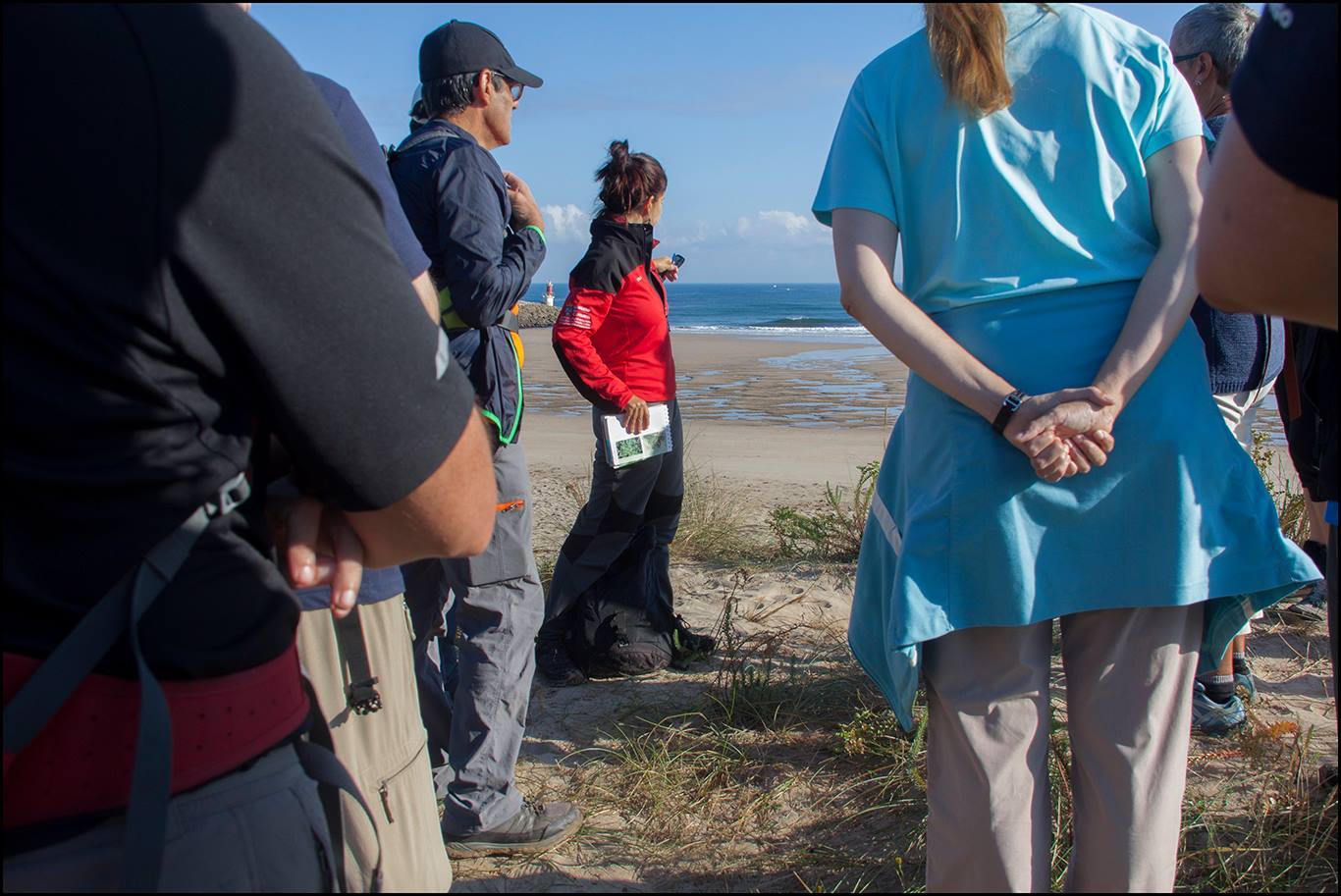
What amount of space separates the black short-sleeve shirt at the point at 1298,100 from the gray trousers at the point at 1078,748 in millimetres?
894

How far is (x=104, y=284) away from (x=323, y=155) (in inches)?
9.7

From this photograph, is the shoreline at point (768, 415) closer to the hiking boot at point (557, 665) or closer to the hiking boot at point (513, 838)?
the hiking boot at point (557, 665)

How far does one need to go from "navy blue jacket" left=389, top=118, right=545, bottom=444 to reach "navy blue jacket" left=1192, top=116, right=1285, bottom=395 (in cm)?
200

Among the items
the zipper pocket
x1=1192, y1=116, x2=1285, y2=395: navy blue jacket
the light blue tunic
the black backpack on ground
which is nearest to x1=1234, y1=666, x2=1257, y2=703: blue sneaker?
x1=1192, y1=116, x2=1285, y2=395: navy blue jacket

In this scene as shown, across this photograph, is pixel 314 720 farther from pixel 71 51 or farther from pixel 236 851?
pixel 71 51

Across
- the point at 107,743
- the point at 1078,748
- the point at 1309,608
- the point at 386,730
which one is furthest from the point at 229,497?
the point at 1309,608

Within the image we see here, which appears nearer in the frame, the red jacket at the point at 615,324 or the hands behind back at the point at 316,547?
the hands behind back at the point at 316,547

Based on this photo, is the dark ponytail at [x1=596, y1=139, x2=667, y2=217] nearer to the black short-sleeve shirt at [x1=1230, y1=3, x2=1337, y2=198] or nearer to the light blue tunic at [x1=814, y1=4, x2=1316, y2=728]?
the light blue tunic at [x1=814, y1=4, x2=1316, y2=728]

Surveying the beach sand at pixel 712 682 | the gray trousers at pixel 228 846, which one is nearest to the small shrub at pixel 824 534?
the beach sand at pixel 712 682

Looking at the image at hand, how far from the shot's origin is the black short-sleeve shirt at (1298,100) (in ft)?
3.71

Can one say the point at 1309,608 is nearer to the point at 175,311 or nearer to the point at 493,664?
the point at 493,664

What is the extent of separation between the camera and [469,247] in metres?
2.86

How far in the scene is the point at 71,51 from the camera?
997mm

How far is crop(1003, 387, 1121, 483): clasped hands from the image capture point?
5.82 feet
